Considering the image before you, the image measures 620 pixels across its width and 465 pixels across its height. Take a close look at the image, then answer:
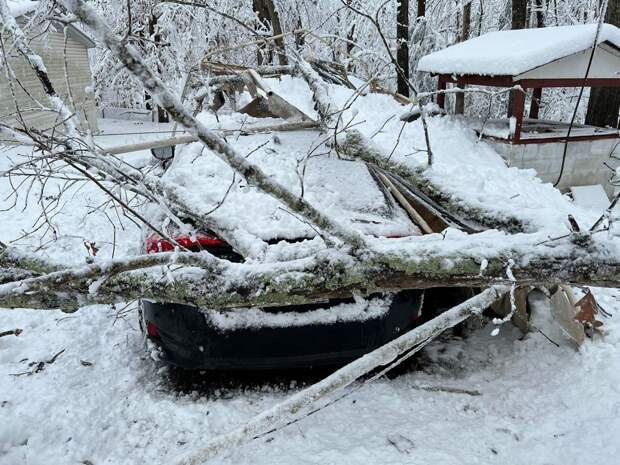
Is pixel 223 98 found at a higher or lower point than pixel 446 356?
higher

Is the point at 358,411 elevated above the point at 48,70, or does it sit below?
below

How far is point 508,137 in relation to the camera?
8625 millimetres

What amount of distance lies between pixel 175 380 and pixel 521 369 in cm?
245

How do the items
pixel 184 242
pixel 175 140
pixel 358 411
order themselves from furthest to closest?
pixel 175 140, pixel 358 411, pixel 184 242

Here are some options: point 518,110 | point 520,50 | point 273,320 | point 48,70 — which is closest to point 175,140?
point 273,320

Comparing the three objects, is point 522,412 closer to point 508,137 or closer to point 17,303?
point 17,303

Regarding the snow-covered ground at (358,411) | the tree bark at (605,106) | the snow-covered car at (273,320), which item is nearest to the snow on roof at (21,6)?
the snow-covered ground at (358,411)

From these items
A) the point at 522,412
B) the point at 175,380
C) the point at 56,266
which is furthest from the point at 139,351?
the point at 522,412

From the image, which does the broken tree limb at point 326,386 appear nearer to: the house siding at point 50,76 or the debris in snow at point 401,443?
the debris in snow at point 401,443

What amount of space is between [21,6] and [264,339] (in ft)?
49.0

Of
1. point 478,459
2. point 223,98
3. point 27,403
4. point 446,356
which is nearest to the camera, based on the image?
point 478,459

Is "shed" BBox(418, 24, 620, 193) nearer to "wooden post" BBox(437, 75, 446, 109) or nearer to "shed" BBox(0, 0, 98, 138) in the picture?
"wooden post" BBox(437, 75, 446, 109)

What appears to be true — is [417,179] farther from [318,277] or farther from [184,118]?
[184,118]

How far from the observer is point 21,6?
1330 centimetres
